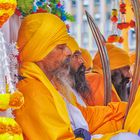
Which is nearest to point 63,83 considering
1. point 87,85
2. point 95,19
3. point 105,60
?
point 105,60

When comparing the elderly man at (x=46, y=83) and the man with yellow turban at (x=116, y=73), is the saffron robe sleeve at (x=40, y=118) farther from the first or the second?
the man with yellow turban at (x=116, y=73)

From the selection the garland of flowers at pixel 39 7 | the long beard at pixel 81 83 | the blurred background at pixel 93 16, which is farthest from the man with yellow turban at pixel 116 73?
the blurred background at pixel 93 16

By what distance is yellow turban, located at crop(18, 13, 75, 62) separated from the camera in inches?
128

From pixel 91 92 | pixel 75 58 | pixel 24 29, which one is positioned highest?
pixel 24 29

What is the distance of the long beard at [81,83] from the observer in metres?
4.69

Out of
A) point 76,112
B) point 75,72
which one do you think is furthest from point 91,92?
point 76,112

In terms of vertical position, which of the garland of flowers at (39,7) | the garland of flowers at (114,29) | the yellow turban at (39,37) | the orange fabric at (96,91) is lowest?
the orange fabric at (96,91)

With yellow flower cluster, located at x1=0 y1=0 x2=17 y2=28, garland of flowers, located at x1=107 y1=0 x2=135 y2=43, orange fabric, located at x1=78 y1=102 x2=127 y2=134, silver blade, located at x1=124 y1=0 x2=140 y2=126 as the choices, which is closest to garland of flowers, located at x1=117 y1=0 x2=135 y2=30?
garland of flowers, located at x1=107 y1=0 x2=135 y2=43

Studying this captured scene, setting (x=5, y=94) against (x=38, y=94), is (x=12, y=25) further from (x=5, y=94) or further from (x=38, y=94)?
(x=5, y=94)

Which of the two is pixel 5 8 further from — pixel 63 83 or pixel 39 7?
pixel 39 7

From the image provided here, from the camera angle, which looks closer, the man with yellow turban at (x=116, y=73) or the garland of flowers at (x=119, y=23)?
the man with yellow turban at (x=116, y=73)

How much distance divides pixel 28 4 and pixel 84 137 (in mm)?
915

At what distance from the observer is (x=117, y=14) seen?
20.5 feet

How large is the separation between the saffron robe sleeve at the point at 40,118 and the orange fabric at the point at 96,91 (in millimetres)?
1497
